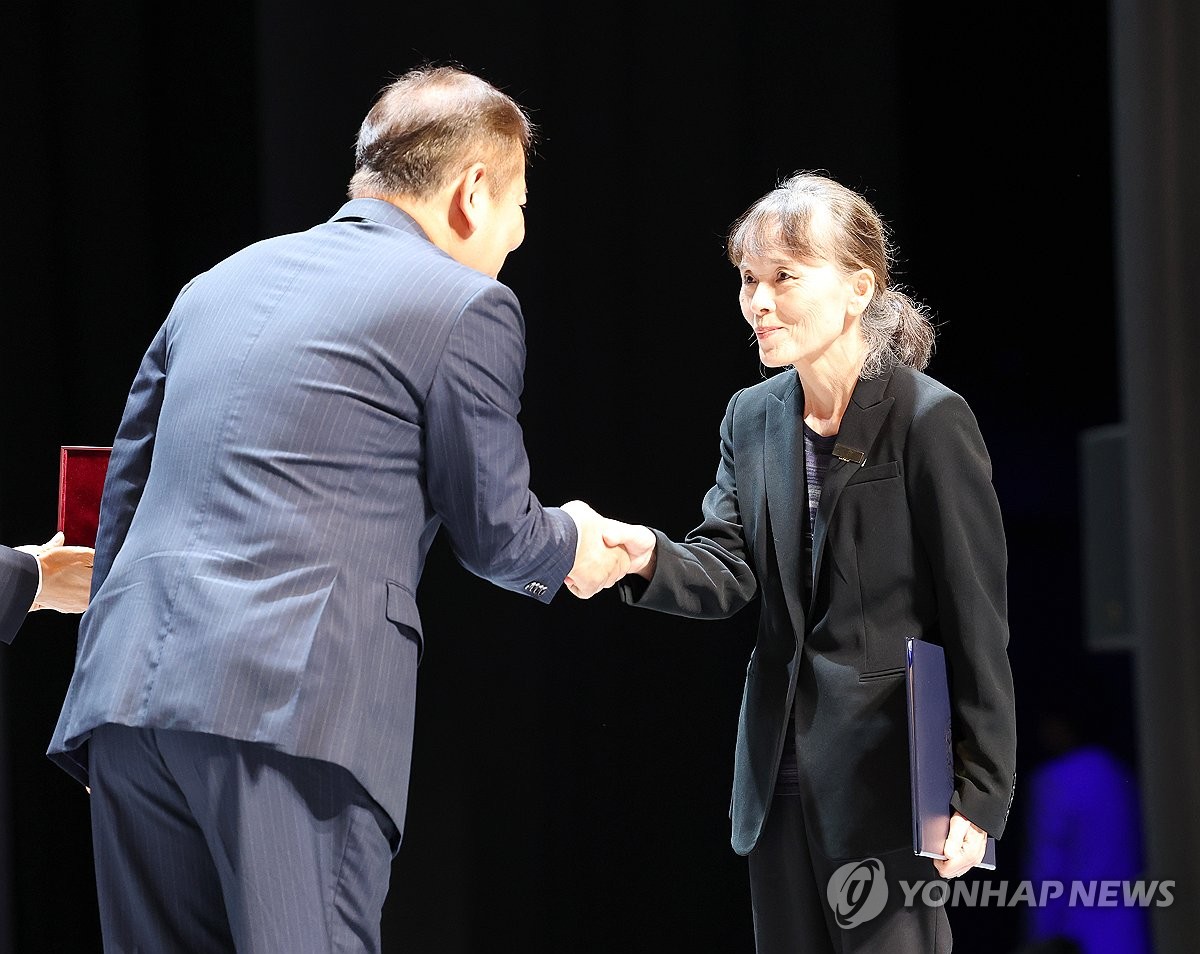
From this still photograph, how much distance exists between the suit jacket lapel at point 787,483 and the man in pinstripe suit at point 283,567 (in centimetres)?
47

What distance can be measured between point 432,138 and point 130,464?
22.4 inches

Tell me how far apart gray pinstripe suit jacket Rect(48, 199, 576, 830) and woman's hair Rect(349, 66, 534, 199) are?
11cm

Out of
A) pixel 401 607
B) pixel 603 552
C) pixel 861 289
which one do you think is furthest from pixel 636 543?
pixel 401 607

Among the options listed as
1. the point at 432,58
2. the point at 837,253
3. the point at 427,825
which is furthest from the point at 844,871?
the point at 432,58

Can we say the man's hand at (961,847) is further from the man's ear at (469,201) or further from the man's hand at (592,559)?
the man's ear at (469,201)

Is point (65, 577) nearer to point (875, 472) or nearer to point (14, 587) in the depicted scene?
point (14, 587)

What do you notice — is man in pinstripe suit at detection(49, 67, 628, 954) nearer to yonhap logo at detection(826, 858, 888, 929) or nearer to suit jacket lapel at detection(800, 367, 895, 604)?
suit jacket lapel at detection(800, 367, 895, 604)

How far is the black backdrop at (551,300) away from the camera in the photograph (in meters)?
3.07

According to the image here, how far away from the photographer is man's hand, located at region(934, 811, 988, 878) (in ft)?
6.28

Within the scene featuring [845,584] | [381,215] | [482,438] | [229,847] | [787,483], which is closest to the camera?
[229,847]

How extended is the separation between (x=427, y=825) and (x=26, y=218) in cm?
167

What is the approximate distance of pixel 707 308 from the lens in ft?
10.5

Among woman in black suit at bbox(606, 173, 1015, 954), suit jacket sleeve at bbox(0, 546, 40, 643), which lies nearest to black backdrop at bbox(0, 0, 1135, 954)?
woman in black suit at bbox(606, 173, 1015, 954)

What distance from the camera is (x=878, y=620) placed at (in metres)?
2.01
